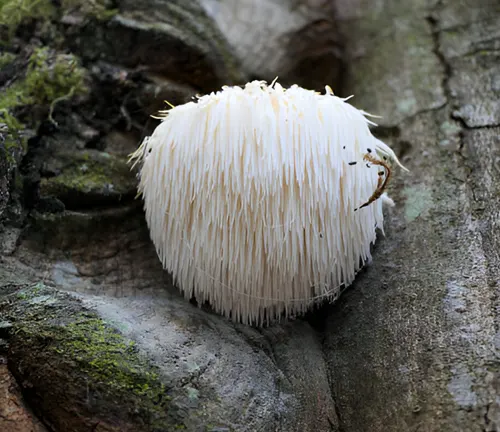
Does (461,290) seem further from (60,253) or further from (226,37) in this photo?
(226,37)

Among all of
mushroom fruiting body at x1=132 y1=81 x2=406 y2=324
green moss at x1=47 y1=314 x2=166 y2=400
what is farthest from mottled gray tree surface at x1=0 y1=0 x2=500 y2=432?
mushroom fruiting body at x1=132 y1=81 x2=406 y2=324

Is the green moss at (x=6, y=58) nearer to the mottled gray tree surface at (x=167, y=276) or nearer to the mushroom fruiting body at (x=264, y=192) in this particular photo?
the mottled gray tree surface at (x=167, y=276)

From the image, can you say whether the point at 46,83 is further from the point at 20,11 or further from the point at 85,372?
the point at 85,372

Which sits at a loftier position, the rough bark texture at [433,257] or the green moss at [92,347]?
the rough bark texture at [433,257]

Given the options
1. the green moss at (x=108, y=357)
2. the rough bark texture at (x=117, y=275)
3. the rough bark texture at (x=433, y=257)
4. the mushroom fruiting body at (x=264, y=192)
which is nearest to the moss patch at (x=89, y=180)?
the rough bark texture at (x=117, y=275)

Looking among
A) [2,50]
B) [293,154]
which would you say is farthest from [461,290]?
[2,50]

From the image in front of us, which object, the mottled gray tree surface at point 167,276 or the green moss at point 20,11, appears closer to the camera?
the mottled gray tree surface at point 167,276
